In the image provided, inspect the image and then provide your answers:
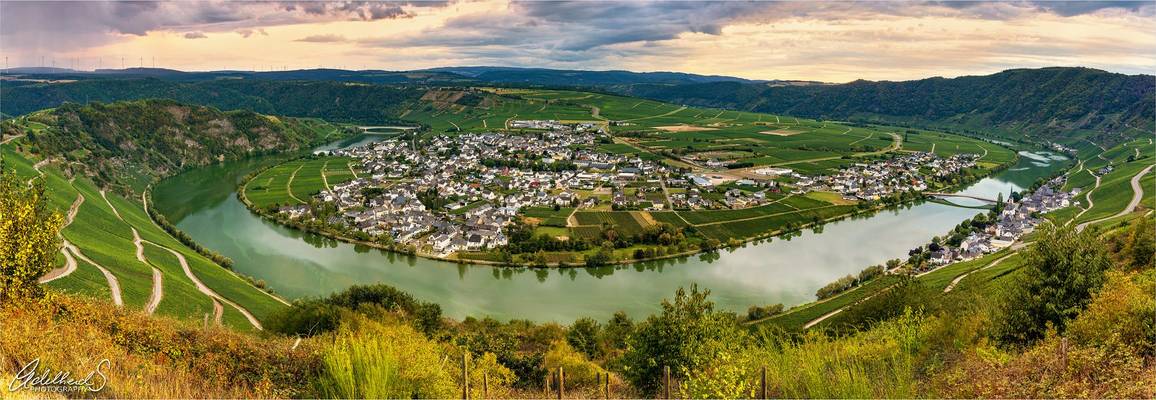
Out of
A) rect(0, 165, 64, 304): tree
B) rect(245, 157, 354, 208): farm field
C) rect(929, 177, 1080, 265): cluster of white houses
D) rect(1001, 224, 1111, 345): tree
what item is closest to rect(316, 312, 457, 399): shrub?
rect(0, 165, 64, 304): tree

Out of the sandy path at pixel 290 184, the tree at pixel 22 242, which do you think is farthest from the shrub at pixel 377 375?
the sandy path at pixel 290 184

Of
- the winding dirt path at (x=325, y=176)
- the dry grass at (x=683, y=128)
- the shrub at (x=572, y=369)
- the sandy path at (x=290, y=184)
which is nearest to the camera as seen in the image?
the shrub at (x=572, y=369)

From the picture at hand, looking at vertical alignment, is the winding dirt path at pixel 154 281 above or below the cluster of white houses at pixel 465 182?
below

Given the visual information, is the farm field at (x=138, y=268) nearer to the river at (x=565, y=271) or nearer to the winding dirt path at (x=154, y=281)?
the winding dirt path at (x=154, y=281)

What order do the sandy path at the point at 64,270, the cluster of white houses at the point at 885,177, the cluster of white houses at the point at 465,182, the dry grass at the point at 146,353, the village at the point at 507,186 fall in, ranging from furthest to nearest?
the cluster of white houses at the point at 885,177
the village at the point at 507,186
the cluster of white houses at the point at 465,182
the sandy path at the point at 64,270
the dry grass at the point at 146,353

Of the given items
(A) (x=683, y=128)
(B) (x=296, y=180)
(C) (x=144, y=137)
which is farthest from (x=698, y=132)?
(C) (x=144, y=137)

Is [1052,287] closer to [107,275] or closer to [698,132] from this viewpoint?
[107,275]
